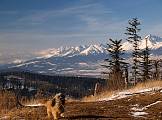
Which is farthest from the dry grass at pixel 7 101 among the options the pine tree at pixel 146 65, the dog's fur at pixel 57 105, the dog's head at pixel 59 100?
the pine tree at pixel 146 65

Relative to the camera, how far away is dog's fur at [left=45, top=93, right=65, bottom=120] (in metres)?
19.1

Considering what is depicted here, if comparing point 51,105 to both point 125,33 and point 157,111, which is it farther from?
point 125,33

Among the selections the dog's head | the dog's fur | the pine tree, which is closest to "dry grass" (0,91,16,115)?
the dog's fur

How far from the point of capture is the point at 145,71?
7156cm

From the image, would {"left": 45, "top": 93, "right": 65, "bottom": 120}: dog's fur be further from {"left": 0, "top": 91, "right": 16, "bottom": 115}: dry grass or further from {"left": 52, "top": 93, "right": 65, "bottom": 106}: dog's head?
{"left": 0, "top": 91, "right": 16, "bottom": 115}: dry grass

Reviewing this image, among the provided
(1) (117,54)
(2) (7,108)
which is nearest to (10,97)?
(2) (7,108)

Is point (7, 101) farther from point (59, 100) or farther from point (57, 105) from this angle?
point (59, 100)

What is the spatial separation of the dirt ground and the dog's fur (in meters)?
0.53

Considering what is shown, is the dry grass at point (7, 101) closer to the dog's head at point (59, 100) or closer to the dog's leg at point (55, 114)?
the dog's leg at point (55, 114)

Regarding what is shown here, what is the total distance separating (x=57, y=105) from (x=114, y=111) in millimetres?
3956

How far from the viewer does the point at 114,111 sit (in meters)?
21.7

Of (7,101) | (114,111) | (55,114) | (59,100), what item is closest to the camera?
(59,100)

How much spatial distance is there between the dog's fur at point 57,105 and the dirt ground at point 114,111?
53 cm

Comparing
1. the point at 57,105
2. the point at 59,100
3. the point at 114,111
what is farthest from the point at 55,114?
the point at 114,111
